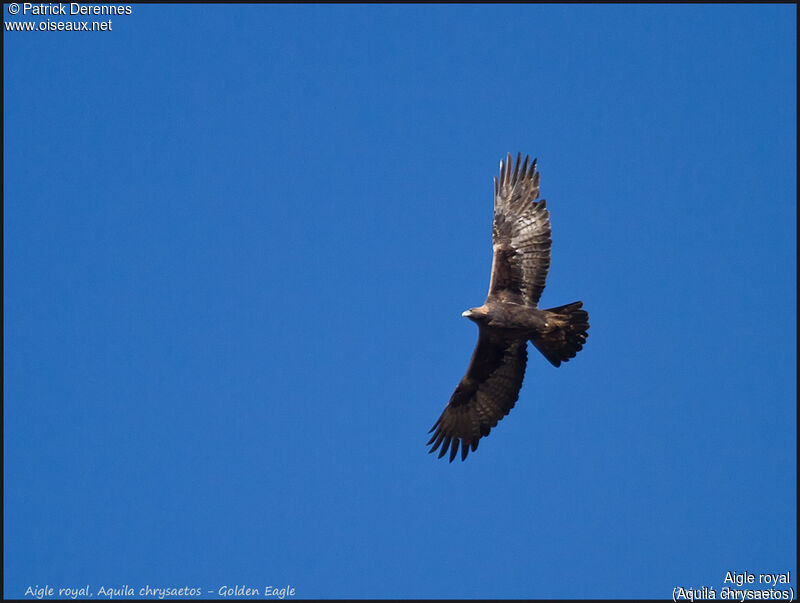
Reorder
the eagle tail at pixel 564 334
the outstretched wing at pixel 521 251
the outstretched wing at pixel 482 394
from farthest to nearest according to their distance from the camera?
1. the outstretched wing at pixel 482 394
2. the outstretched wing at pixel 521 251
3. the eagle tail at pixel 564 334

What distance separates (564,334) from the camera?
53.3 ft

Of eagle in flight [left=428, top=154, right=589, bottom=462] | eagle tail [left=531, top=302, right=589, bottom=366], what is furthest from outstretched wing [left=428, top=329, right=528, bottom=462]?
eagle tail [left=531, top=302, right=589, bottom=366]

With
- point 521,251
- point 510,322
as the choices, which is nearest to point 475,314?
point 510,322

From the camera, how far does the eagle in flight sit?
16.3 metres

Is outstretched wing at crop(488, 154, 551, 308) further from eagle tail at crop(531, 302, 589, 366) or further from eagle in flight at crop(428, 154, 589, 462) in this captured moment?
eagle tail at crop(531, 302, 589, 366)

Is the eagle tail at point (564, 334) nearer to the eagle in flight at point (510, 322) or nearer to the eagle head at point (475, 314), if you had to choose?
the eagle in flight at point (510, 322)

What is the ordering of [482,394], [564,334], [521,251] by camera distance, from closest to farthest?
[564,334], [521,251], [482,394]

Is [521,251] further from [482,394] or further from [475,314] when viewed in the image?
[482,394]

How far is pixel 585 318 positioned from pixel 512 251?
63.6 inches

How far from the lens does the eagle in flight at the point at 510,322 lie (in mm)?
16328

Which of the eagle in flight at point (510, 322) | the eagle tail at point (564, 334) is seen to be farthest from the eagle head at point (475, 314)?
the eagle tail at point (564, 334)

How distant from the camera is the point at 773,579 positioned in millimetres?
18047

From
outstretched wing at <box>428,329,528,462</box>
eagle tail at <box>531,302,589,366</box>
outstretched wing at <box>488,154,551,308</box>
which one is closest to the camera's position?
eagle tail at <box>531,302,589,366</box>

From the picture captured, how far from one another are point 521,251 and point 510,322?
1194mm
